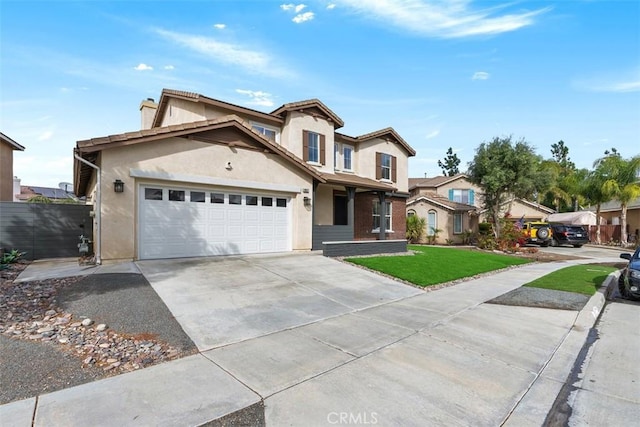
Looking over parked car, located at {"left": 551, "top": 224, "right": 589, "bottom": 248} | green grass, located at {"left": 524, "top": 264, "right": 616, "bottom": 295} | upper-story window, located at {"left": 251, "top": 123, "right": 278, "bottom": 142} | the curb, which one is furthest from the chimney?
parked car, located at {"left": 551, "top": 224, "right": 589, "bottom": 248}

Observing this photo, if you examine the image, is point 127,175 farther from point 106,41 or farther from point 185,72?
point 185,72

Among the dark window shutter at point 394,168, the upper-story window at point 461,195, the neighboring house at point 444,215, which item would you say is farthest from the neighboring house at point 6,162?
the upper-story window at point 461,195

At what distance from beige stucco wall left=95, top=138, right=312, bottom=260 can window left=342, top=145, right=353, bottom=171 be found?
6422 mm

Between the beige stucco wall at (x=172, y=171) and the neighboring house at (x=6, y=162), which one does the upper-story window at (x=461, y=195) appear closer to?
the beige stucco wall at (x=172, y=171)

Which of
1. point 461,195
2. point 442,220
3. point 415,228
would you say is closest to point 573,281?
point 415,228

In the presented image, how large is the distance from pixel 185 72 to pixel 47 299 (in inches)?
470

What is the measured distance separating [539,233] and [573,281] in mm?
17837

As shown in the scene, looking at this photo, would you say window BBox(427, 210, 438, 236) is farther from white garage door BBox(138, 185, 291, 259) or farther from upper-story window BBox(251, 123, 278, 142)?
white garage door BBox(138, 185, 291, 259)

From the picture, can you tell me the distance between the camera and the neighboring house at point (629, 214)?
1092 inches

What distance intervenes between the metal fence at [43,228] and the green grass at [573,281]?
1610 cm

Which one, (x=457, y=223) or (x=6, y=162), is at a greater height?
(x=6, y=162)

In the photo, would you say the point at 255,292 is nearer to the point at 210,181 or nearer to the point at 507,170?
the point at 210,181

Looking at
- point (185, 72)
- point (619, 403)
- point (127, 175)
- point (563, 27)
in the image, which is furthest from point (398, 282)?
point (185, 72)

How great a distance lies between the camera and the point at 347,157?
65.3 feet
